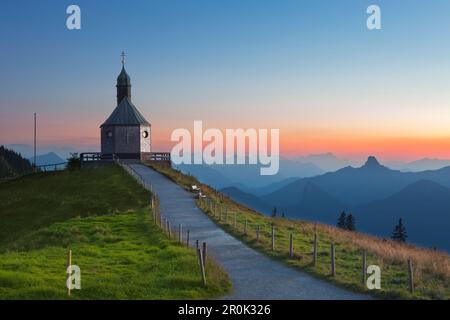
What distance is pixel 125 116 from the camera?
233 ft

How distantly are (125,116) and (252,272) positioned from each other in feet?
180

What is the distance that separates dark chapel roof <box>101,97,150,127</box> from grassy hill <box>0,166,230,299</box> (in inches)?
885

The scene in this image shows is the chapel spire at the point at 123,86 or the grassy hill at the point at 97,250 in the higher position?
the chapel spire at the point at 123,86

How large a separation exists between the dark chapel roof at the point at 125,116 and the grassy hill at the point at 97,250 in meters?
22.5

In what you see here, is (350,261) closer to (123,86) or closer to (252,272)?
(252,272)

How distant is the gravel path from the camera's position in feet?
53.6

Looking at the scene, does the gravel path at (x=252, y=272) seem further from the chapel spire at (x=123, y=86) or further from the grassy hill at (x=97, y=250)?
the chapel spire at (x=123, y=86)

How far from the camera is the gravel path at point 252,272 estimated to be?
1633 cm

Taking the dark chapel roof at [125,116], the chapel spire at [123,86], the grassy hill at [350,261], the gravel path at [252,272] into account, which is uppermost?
the chapel spire at [123,86]

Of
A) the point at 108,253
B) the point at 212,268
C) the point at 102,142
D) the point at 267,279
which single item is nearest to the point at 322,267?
the point at 267,279

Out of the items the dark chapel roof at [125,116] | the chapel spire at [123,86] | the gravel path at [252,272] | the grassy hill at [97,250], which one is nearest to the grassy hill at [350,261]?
the gravel path at [252,272]

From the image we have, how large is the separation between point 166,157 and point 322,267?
2061 inches

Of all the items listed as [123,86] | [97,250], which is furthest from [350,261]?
[123,86]

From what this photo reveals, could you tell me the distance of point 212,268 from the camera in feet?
61.2
